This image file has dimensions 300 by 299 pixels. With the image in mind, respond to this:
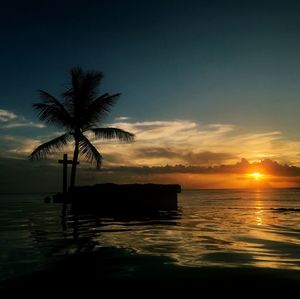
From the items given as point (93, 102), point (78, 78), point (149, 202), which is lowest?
point (149, 202)

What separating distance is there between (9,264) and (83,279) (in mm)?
1444

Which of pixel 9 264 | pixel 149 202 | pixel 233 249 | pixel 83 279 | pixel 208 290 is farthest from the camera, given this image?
pixel 149 202

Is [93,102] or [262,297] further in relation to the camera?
[93,102]

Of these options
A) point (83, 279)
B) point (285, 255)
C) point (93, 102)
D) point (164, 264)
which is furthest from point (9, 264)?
point (93, 102)

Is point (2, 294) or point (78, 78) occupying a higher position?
point (78, 78)

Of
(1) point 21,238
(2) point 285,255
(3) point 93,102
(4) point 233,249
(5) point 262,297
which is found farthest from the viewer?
(3) point 93,102

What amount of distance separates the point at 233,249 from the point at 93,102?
21133 mm

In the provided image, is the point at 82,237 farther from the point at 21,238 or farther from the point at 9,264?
the point at 9,264

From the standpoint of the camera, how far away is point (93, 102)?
25.7 meters

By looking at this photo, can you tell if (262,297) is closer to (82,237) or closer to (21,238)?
(82,237)

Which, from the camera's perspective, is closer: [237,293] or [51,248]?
[237,293]

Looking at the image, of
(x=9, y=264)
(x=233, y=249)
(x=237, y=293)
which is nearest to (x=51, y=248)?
(x=9, y=264)

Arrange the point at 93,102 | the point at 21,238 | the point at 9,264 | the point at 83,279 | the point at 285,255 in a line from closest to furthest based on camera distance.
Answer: the point at 83,279 → the point at 9,264 → the point at 285,255 → the point at 21,238 → the point at 93,102

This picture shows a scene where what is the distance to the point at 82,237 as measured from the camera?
26.3ft
